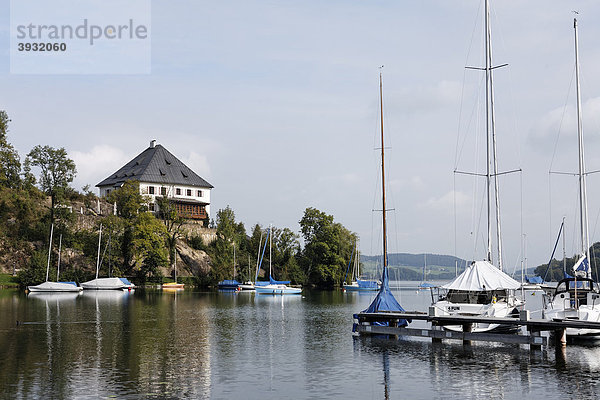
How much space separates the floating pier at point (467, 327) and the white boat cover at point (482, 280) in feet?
7.71

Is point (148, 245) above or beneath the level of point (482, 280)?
above

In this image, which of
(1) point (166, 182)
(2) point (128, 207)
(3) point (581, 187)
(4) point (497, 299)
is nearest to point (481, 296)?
(4) point (497, 299)

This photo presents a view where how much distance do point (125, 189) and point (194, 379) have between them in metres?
91.7

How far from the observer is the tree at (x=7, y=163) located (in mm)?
93062

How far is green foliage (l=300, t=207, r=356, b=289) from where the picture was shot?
4820 inches

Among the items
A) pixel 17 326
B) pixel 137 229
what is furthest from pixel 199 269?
pixel 17 326

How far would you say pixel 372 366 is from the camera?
27406 millimetres

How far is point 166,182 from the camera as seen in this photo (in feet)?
410

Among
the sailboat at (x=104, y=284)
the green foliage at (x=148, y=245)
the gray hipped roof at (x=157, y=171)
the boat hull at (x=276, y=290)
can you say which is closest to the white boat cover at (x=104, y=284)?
the sailboat at (x=104, y=284)

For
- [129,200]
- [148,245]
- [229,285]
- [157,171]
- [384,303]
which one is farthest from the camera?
[157,171]

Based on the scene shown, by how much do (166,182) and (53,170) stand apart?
81.6ft

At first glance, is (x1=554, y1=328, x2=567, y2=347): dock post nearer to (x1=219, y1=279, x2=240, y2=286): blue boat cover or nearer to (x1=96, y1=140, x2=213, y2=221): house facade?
(x1=219, y1=279, x2=240, y2=286): blue boat cover

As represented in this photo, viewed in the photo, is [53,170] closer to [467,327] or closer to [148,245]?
[148,245]

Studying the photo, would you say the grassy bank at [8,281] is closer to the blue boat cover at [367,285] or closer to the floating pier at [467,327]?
the blue boat cover at [367,285]
